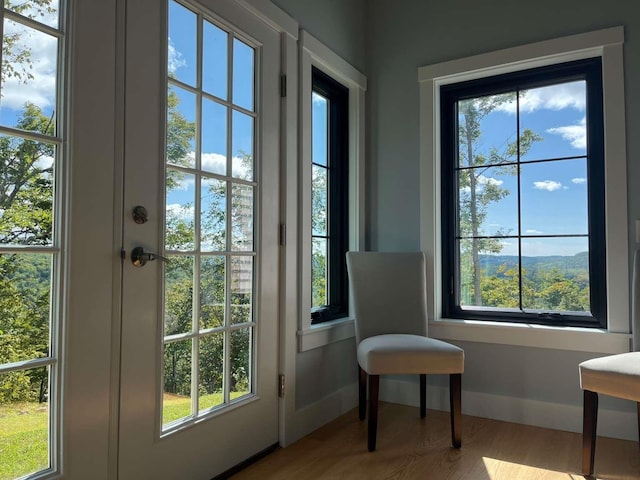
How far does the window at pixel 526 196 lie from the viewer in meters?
2.47

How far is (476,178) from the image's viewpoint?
279cm

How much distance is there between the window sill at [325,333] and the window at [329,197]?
73mm

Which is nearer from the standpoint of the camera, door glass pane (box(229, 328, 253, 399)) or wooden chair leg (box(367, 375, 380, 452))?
door glass pane (box(229, 328, 253, 399))

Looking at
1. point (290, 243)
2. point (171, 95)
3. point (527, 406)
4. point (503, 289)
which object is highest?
point (171, 95)

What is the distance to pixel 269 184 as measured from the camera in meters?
2.13

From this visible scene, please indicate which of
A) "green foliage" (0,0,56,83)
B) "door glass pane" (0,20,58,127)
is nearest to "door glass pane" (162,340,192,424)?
"door glass pane" (0,20,58,127)

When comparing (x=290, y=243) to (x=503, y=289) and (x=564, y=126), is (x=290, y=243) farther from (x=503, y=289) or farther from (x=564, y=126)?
(x=564, y=126)

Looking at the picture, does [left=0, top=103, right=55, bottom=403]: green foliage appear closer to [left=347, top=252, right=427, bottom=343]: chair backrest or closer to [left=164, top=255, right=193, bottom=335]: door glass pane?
[left=164, top=255, right=193, bottom=335]: door glass pane

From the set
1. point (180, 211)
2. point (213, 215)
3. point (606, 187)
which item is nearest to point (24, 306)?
point (180, 211)

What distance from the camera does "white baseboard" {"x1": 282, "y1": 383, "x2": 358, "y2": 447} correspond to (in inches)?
87.7

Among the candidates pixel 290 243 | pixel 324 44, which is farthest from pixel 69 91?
pixel 324 44

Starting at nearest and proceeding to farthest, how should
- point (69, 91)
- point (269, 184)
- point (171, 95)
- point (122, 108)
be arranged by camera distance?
point (69, 91) < point (122, 108) < point (171, 95) < point (269, 184)

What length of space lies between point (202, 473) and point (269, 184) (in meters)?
1.23

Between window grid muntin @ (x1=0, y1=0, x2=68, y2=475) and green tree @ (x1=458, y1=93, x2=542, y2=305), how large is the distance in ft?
7.29
